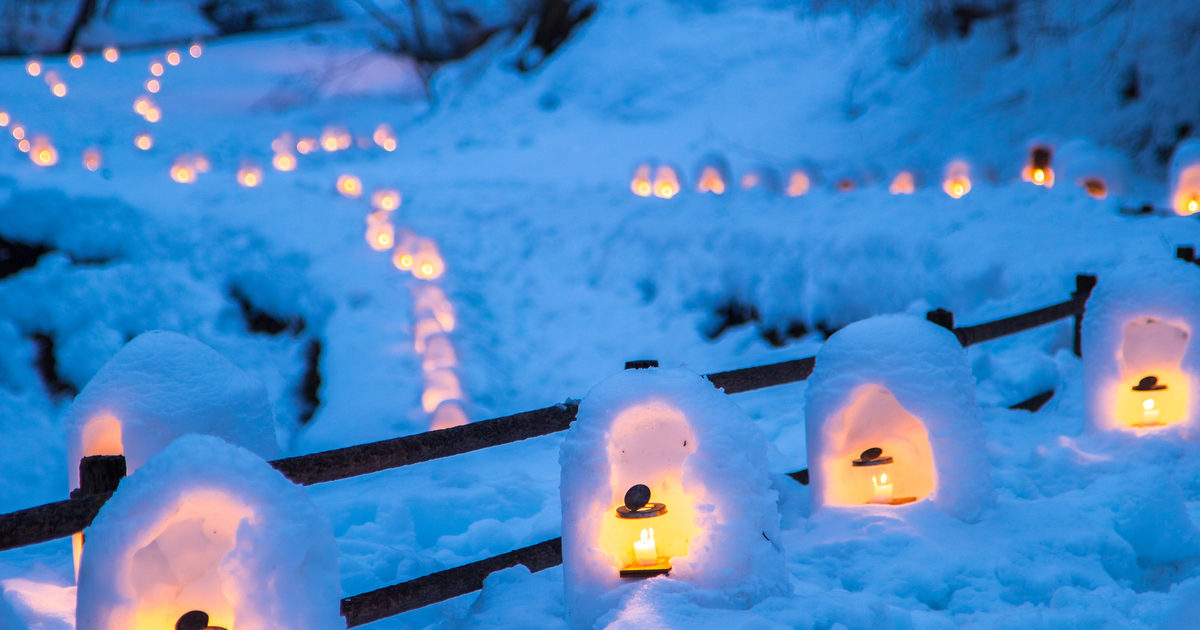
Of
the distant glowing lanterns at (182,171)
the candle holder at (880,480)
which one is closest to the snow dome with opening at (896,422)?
the candle holder at (880,480)

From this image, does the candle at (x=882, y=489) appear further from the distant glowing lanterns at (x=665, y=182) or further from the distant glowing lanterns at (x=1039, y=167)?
the distant glowing lanterns at (x=665, y=182)

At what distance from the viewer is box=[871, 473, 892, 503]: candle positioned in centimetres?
552

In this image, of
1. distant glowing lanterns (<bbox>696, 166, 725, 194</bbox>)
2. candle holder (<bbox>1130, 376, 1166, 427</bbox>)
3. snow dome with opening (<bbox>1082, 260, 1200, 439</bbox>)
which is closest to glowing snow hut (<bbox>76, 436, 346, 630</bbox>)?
snow dome with opening (<bbox>1082, 260, 1200, 439</bbox>)

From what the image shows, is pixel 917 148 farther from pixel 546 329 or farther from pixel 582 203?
Result: pixel 546 329

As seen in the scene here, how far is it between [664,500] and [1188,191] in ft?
32.9

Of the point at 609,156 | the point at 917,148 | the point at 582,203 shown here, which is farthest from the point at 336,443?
the point at 917,148

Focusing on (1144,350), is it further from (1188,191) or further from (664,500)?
(1188,191)

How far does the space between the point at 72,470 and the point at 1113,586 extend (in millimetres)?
4908

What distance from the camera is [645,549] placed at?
160 inches

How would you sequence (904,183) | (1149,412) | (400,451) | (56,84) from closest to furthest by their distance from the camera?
1. (400,451)
2. (1149,412)
3. (904,183)
4. (56,84)

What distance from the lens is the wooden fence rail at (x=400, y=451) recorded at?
351 cm

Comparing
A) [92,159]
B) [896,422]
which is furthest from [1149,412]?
[92,159]

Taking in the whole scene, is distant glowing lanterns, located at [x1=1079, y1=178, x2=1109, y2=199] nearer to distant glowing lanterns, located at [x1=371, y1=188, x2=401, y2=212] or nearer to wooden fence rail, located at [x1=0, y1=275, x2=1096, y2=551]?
wooden fence rail, located at [x1=0, y1=275, x2=1096, y2=551]

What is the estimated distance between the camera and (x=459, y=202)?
14.4 metres
